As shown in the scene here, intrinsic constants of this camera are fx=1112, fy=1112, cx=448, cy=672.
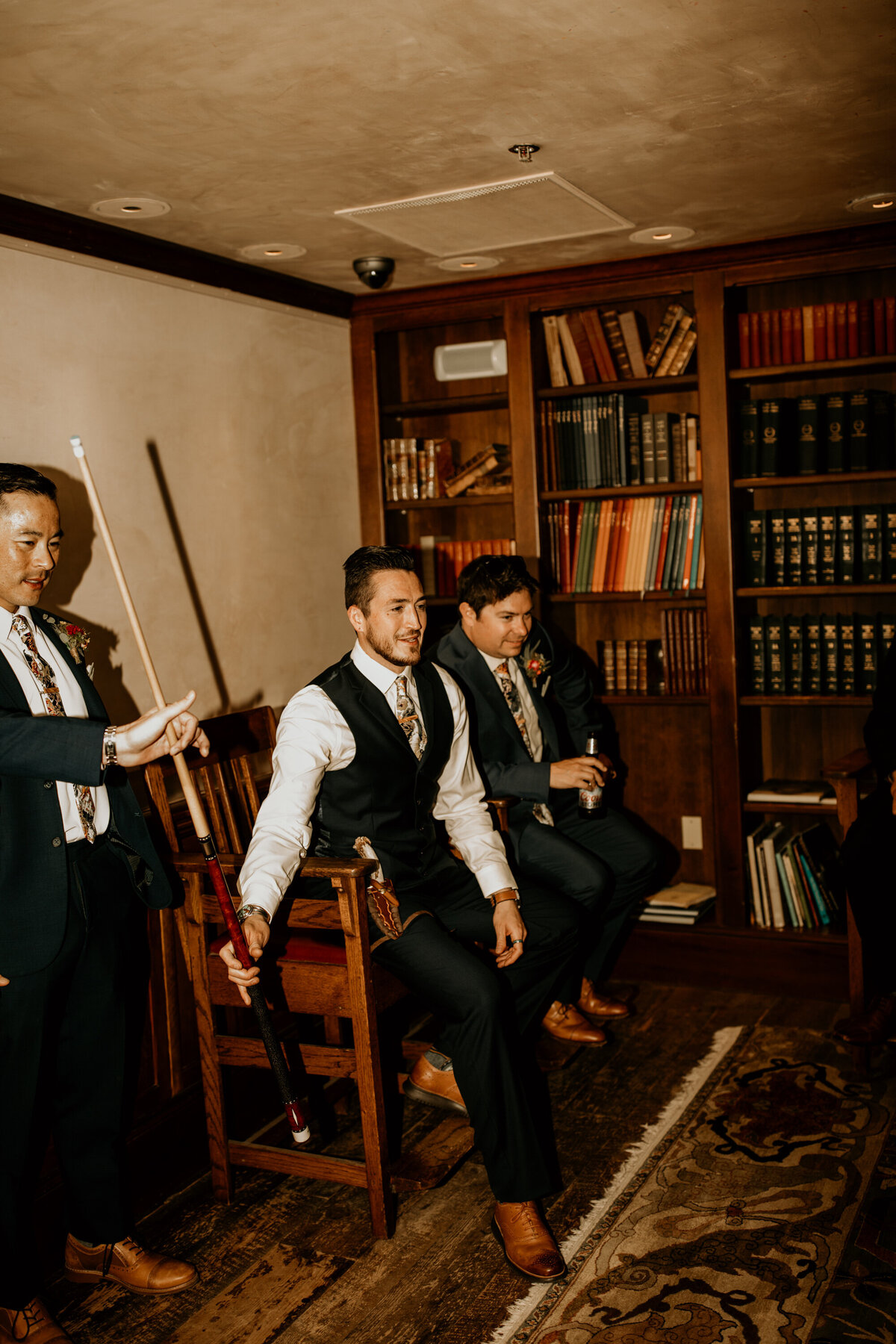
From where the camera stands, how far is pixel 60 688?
230 cm

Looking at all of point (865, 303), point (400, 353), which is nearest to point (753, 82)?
point (865, 303)

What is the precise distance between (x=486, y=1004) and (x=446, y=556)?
2317 millimetres

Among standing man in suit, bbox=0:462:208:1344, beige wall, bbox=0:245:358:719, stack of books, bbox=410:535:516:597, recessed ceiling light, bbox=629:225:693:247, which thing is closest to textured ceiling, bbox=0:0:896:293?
recessed ceiling light, bbox=629:225:693:247

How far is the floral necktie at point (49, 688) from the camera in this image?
225 centimetres

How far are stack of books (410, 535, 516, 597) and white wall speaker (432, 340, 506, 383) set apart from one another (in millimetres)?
645

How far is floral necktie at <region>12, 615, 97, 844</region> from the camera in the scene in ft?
7.39

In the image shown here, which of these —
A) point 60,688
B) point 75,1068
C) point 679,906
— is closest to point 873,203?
point 679,906

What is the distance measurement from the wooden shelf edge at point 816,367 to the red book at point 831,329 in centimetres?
4

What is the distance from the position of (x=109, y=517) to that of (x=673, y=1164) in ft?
7.55

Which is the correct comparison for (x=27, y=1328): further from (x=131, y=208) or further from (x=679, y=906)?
(x=131, y=208)

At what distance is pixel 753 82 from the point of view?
7.55 feet

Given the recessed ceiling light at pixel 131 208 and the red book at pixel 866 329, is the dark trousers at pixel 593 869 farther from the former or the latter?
the recessed ceiling light at pixel 131 208

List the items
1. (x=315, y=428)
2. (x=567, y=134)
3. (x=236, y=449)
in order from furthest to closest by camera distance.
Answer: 1. (x=315, y=428)
2. (x=236, y=449)
3. (x=567, y=134)

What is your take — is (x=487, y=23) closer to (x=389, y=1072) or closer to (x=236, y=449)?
(x=236, y=449)
